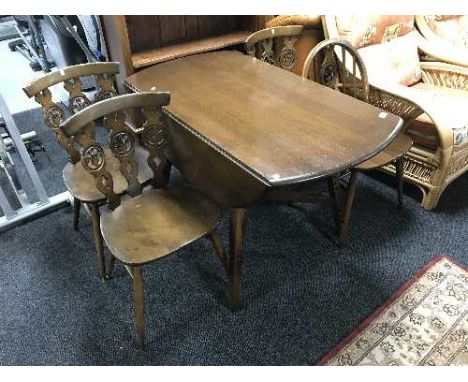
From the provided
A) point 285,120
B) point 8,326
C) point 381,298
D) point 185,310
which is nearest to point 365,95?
point 285,120

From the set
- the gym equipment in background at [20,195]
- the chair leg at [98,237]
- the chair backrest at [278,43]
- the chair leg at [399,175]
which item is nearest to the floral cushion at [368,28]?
the chair backrest at [278,43]

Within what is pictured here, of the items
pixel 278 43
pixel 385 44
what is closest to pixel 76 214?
pixel 278 43

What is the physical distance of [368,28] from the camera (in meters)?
2.11

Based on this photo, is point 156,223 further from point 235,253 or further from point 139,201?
point 235,253

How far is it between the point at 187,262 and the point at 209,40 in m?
1.30

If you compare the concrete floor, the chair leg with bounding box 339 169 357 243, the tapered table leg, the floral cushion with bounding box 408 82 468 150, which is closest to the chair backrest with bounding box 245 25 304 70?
the floral cushion with bounding box 408 82 468 150

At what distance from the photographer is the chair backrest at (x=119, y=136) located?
119cm

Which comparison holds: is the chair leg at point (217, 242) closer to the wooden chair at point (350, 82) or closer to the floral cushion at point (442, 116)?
the wooden chair at point (350, 82)

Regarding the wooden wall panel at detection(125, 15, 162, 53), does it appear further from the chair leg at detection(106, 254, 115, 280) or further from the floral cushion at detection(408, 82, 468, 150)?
the floral cushion at detection(408, 82, 468, 150)

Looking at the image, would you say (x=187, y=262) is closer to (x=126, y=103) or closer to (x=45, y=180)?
(x=126, y=103)

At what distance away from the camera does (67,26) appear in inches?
97.5

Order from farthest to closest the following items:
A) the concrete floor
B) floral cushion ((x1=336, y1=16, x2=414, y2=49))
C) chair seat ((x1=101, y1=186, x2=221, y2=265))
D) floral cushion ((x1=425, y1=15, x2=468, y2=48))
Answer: the concrete floor
floral cushion ((x1=425, y1=15, x2=468, y2=48))
floral cushion ((x1=336, y1=16, x2=414, y2=49))
chair seat ((x1=101, y1=186, x2=221, y2=265))

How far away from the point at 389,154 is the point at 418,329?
29.8 inches

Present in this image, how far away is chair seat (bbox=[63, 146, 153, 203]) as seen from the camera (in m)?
1.47
